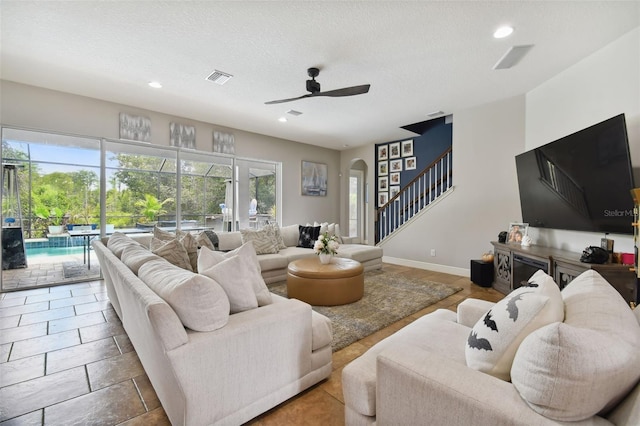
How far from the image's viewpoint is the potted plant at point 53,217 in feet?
14.1

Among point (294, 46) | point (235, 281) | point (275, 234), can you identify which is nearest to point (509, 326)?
point (235, 281)

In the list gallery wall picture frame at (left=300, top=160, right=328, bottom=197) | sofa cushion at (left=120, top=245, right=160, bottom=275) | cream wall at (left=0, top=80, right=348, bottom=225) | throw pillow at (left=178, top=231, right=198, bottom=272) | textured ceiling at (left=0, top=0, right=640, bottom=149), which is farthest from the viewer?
gallery wall picture frame at (left=300, top=160, right=328, bottom=197)

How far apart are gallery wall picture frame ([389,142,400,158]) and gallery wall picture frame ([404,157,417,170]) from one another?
0.27 metres

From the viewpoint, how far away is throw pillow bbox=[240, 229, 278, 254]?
452cm

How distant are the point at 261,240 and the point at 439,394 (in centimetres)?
387

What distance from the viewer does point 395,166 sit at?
6.95 metres

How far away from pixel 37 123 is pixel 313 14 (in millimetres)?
4240

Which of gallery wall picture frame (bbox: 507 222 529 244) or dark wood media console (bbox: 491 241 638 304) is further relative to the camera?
gallery wall picture frame (bbox: 507 222 529 244)

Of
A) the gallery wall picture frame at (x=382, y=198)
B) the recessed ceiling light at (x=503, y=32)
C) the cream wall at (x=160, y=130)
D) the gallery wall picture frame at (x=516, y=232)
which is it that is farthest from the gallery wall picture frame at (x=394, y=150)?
the recessed ceiling light at (x=503, y=32)

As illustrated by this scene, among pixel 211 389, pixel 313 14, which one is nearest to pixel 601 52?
pixel 313 14

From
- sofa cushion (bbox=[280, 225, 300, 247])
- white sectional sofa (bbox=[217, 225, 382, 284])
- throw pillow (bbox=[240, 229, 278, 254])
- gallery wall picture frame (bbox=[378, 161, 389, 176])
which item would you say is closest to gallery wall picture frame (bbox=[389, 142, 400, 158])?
gallery wall picture frame (bbox=[378, 161, 389, 176])

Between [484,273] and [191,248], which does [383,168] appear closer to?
[484,273]

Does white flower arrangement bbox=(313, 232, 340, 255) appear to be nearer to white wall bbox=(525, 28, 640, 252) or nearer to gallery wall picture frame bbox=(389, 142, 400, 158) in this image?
white wall bbox=(525, 28, 640, 252)

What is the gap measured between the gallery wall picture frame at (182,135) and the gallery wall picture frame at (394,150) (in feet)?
14.6
